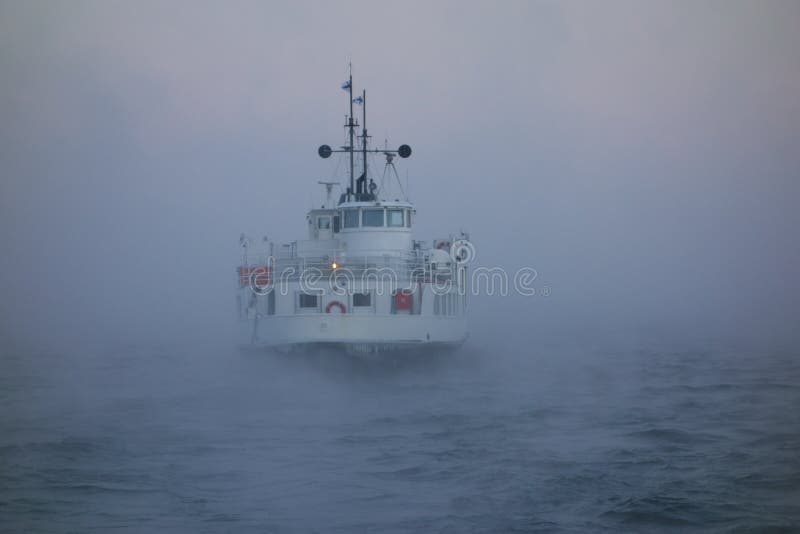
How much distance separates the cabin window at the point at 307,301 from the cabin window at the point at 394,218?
16.9 ft

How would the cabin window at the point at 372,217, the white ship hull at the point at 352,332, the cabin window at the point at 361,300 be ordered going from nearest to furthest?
the white ship hull at the point at 352,332
the cabin window at the point at 361,300
the cabin window at the point at 372,217

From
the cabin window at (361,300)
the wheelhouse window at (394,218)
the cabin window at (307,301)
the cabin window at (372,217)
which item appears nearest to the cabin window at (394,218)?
the wheelhouse window at (394,218)

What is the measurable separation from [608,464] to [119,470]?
9.24 meters

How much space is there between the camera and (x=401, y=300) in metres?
34.5

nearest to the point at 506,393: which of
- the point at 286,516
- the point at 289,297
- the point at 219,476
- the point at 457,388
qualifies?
the point at 457,388

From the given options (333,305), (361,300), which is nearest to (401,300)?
(361,300)

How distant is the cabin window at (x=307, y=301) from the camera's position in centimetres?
3503

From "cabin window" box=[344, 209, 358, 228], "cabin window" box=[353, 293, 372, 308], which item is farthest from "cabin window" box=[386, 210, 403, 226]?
"cabin window" box=[353, 293, 372, 308]

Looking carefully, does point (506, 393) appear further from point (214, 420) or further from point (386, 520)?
point (386, 520)

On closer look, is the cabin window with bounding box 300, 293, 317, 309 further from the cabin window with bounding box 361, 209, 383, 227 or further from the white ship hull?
the cabin window with bounding box 361, 209, 383, 227

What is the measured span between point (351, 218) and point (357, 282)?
5436mm

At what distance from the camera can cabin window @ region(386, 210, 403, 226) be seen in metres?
38.2

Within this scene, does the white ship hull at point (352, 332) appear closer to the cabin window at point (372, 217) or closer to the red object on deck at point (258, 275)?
the red object on deck at point (258, 275)

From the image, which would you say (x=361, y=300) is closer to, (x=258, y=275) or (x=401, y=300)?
(x=401, y=300)
